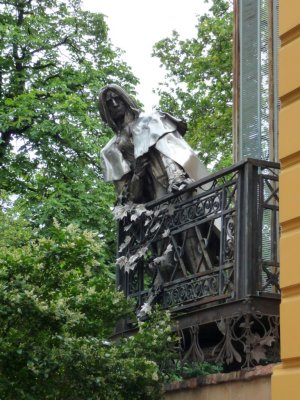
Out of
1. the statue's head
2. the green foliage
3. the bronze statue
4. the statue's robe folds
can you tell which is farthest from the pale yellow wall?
the statue's head

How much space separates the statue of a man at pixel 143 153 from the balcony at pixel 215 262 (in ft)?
0.97

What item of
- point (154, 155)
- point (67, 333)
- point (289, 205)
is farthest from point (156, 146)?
point (289, 205)

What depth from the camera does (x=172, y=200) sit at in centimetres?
1115

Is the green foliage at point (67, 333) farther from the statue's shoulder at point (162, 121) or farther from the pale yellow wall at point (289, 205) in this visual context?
the pale yellow wall at point (289, 205)

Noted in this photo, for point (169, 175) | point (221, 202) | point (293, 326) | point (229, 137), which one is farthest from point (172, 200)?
point (229, 137)

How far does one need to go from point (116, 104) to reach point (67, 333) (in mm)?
3302

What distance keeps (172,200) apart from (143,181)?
36.3 inches

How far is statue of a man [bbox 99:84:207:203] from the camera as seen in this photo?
1153 centimetres

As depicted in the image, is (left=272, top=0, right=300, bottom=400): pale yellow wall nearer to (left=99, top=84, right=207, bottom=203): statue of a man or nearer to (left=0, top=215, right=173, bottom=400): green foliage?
(left=0, top=215, right=173, bottom=400): green foliage

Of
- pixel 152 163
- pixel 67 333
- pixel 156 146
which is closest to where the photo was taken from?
pixel 67 333

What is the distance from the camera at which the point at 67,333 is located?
32.9 feet

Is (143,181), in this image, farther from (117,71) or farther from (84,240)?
(117,71)

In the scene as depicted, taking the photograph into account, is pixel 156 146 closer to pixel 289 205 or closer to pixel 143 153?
pixel 143 153

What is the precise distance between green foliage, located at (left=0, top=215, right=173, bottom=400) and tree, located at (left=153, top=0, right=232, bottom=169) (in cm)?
1643
